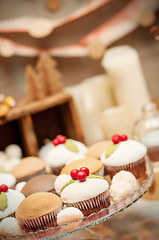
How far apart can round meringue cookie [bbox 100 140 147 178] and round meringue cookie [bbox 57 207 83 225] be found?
0.65 feet

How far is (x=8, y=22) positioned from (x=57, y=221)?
4.65 feet

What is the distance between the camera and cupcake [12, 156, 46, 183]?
106cm

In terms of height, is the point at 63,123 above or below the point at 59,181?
above

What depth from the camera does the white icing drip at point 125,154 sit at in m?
0.93

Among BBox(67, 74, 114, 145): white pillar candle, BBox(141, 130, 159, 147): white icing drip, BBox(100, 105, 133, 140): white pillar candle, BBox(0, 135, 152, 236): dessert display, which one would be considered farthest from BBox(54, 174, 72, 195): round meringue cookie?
BBox(67, 74, 114, 145): white pillar candle

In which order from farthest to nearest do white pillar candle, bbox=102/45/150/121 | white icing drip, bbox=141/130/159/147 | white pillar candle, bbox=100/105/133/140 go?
white pillar candle, bbox=102/45/150/121 < white pillar candle, bbox=100/105/133/140 < white icing drip, bbox=141/130/159/147

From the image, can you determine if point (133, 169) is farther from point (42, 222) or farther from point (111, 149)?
point (42, 222)

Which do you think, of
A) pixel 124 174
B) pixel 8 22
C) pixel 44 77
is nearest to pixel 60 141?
pixel 124 174

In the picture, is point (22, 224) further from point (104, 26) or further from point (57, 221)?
point (104, 26)

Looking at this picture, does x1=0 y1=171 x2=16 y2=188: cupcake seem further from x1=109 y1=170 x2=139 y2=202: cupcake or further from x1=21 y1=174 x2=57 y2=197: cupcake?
x1=109 y1=170 x2=139 y2=202: cupcake

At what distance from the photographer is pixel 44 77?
6.06 ft

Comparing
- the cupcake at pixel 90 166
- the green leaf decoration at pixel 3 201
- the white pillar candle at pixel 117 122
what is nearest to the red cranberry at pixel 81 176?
the cupcake at pixel 90 166

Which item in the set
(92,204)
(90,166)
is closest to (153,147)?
(90,166)

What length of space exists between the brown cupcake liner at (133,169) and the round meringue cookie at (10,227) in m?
0.30
